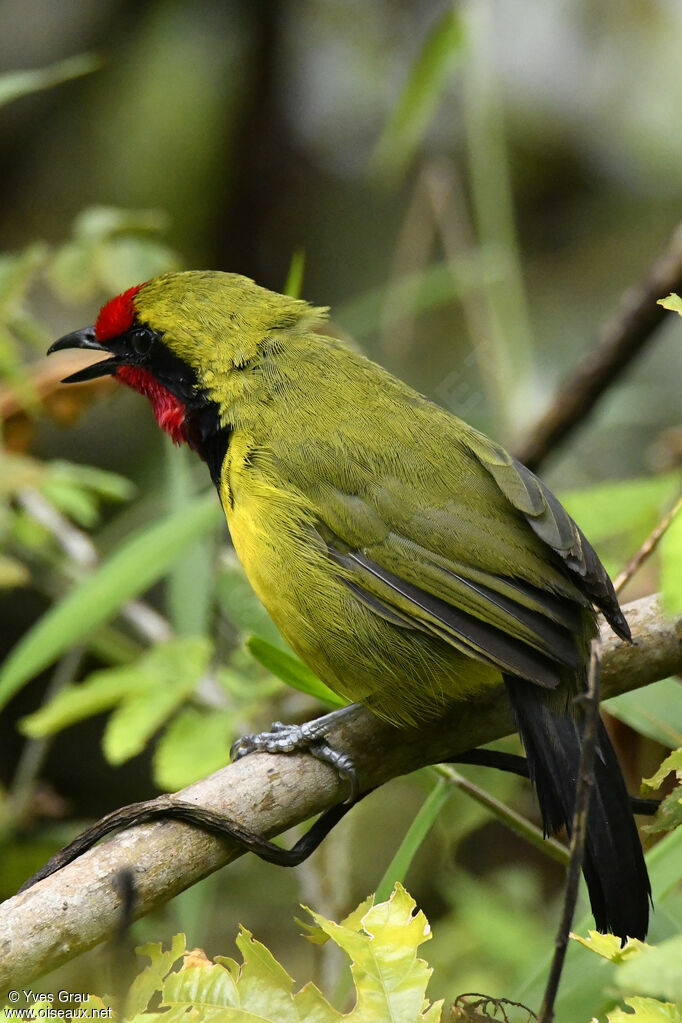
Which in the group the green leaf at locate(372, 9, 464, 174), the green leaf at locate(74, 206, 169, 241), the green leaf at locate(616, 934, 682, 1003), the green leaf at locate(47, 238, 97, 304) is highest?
the green leaf at locate(372, 9, 464, 174)

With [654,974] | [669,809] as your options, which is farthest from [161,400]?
A: [654,974]

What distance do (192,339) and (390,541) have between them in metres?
0.73

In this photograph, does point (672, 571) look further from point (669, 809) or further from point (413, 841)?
point (413, 841)

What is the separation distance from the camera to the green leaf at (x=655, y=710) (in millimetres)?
2227

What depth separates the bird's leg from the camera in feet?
6.24

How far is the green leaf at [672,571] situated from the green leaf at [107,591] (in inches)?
69.0

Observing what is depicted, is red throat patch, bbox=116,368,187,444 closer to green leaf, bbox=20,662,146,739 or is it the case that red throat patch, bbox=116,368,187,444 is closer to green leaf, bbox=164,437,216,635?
green leaf, bbox=164,437,216,635

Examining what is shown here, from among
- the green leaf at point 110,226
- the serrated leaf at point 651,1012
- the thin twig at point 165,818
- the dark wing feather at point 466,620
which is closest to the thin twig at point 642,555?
the dark wing feather at point 466,620

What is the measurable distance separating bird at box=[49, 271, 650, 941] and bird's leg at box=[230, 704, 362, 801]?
12 mm

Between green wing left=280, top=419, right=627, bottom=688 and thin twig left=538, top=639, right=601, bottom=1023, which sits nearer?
thin twig left=538, top=639, right=601, bottom=1023

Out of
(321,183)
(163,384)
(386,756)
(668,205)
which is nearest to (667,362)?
(668,205)

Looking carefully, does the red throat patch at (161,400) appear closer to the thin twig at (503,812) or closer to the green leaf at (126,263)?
the green leaf at (126,263)

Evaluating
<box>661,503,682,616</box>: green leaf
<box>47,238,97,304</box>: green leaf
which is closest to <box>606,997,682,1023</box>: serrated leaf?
<box>661,503,682,616</box>: green leaf

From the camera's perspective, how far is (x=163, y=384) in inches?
106
